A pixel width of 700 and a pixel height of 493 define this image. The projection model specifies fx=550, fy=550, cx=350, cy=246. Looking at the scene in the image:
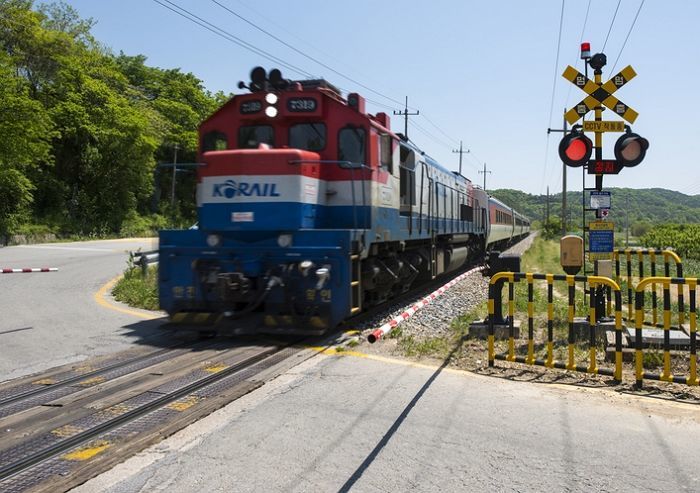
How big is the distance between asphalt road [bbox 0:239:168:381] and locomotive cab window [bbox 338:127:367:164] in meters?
3.87

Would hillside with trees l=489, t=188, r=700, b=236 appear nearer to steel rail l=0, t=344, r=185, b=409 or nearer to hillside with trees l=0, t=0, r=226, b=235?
hillside with trees l=0, t=0, r=226, b=235

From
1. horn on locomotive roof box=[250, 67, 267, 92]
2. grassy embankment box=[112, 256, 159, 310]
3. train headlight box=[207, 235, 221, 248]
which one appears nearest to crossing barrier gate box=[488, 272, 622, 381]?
train headlight box=[207, 235, 221, 248]

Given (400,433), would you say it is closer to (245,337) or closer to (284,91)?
(245,337)

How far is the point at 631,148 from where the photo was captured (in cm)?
730

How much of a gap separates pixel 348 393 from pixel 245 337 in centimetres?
308

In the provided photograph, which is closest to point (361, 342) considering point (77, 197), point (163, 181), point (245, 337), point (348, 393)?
point (245, 337)

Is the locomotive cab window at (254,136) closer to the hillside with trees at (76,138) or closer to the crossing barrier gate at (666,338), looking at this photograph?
the crossing barrier gate at (666,338)

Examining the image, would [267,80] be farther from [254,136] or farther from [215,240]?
[215,240]

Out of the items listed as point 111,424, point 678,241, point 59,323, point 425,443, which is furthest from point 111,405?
point 678,241

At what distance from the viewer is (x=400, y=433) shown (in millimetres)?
4273

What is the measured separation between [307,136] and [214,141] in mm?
1590

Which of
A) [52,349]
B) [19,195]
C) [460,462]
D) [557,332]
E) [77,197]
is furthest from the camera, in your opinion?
[77,197]

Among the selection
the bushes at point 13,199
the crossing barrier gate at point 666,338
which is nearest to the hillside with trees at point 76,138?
the bushes at point 13,199

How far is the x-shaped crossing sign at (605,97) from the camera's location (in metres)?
7.49
